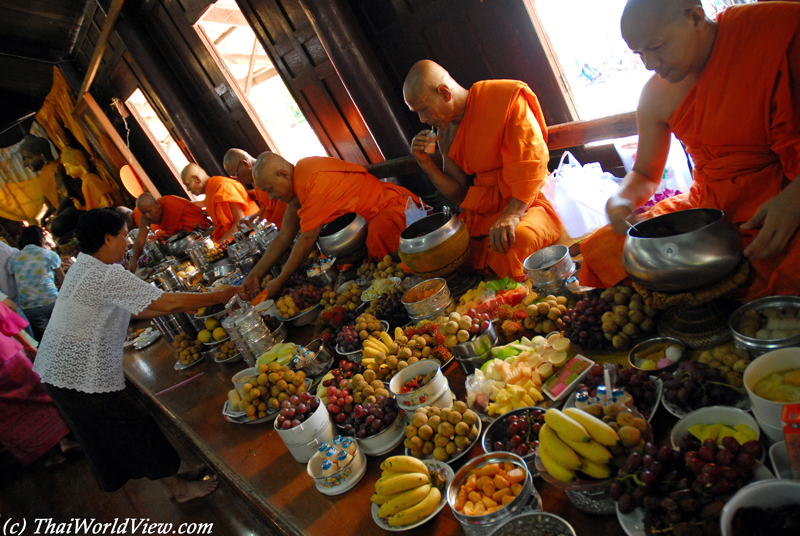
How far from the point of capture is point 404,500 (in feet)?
4.41

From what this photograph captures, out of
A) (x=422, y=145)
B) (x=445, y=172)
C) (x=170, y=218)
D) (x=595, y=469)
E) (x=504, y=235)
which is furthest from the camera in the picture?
(x=170, y=218)

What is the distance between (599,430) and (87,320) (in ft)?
8.54

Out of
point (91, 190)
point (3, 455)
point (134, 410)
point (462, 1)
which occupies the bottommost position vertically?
point (3, 455)

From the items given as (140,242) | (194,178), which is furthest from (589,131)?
(140,242)

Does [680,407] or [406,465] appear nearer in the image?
[680,407]

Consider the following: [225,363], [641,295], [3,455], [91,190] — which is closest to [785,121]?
[641,295]

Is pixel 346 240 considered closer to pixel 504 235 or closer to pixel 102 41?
pixel 504 235

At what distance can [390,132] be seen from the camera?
14.1 feet

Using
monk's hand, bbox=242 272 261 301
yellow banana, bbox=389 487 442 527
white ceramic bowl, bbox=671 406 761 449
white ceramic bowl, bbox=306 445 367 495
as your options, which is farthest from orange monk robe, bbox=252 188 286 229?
white ceramic bowl, bbox=671 406 761 449

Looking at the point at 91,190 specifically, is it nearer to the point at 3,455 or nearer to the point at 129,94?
the point at 129,94

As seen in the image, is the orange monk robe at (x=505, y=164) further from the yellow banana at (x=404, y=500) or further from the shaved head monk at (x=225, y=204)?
the shaved head monk at (x=225, y=204)

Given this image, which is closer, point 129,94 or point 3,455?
point 3,455

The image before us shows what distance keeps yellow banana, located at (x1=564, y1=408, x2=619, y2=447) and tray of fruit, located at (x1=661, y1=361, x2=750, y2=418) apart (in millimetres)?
296

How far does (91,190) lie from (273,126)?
6580 mm
